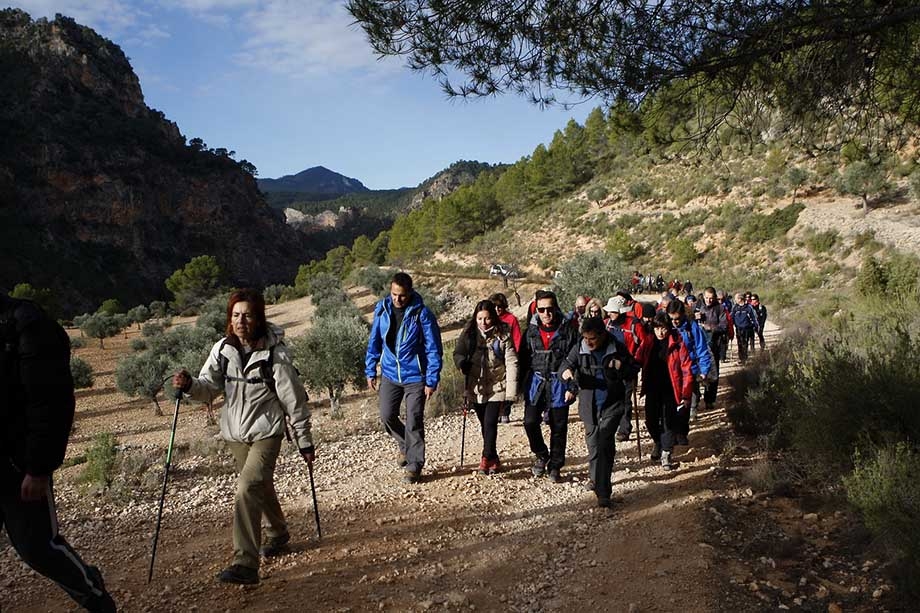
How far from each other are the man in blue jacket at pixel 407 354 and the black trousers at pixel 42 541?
3003 mm

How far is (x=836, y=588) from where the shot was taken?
3.77 meters

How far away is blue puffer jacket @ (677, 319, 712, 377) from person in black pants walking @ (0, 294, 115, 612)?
5.96 metres

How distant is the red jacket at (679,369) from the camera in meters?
6.42

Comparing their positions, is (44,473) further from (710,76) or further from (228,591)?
(710,76)

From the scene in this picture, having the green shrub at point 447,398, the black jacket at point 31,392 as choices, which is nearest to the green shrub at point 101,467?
the black jacket at point 31,392

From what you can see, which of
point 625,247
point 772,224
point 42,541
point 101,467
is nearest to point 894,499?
point 42,541

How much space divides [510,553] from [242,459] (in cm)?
197

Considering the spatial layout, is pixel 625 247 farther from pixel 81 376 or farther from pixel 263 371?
pixel 263 371

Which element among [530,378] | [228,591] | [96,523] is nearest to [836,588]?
[530,378]

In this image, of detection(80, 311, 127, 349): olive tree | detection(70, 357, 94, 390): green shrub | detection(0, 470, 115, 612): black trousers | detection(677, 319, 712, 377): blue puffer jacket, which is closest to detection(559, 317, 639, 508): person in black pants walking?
detection(677, 319, 712, 377): blue puffer jacket

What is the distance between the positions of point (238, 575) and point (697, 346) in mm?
5263

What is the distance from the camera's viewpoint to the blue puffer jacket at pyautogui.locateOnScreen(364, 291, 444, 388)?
564 cm

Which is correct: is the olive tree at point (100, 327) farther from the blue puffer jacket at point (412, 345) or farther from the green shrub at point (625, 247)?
the blue puffer jacket at point (412, 345)

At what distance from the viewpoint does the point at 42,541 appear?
108 inches
